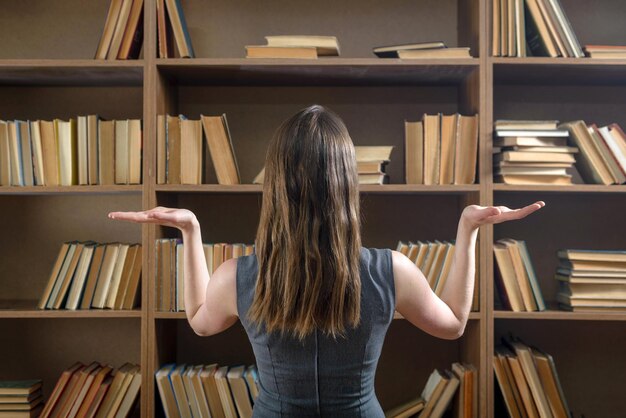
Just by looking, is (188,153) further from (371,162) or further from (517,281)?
(517,281)

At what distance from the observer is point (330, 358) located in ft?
3.78

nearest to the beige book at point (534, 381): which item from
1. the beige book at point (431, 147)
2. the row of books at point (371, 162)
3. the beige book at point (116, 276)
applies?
the beige book at point (431, 147)

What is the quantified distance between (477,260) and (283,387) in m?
1.14

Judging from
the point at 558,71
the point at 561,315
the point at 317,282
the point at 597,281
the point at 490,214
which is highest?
the point at 558,71

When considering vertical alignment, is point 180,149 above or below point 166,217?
above

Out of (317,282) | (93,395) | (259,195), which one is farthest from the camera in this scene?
(259,195)

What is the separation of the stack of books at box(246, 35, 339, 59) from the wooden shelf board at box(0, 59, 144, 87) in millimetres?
405

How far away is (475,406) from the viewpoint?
6.94 ft

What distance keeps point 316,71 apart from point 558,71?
33.0 inches

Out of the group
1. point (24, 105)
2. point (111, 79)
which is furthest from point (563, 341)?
point (24, 105)

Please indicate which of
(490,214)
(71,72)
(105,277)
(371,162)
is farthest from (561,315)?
(71,72)

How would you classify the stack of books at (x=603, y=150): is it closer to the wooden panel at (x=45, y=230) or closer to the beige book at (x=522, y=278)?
the beige book at (x=522, y=278)

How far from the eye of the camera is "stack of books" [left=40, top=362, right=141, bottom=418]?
7.17 ft

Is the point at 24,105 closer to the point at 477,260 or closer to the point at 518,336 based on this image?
the point at 477,260
